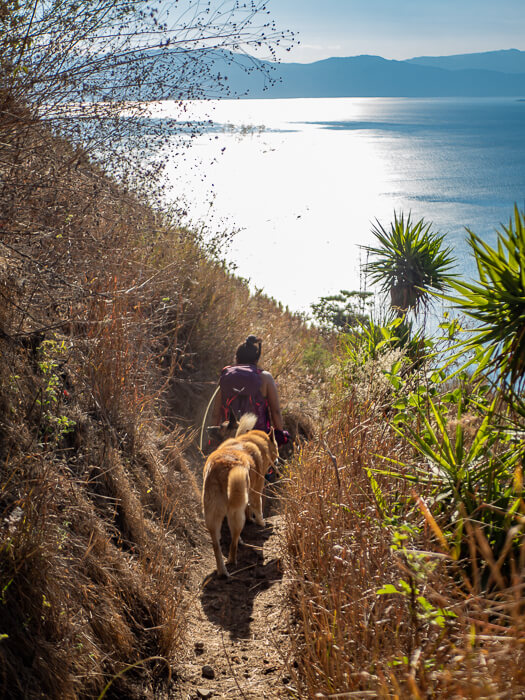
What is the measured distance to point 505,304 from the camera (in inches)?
159

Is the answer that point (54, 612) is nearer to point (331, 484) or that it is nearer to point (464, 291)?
point (331, 484)

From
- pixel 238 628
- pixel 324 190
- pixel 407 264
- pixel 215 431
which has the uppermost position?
pixel 324 190

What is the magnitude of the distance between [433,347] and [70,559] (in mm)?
4196

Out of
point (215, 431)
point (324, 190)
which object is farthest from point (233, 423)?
point (324, 190)

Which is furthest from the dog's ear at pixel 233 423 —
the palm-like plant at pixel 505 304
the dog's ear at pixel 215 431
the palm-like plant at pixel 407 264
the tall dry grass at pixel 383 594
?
the palm-like plant at pixel 407 264

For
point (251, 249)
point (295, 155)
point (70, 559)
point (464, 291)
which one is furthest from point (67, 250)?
point (295, 155)

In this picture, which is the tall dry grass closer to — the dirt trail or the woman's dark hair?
the dirt trail

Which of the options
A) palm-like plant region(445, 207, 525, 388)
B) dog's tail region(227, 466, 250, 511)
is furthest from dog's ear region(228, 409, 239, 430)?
palm-like plant region(445, 207, 525, 388)

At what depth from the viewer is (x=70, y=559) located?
302 cm

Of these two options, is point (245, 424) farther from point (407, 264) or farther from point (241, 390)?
point (407, 264)

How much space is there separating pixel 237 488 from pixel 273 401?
2222 millimetres

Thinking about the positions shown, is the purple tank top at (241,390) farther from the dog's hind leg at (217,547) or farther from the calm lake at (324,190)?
the calm lake at (324,190)

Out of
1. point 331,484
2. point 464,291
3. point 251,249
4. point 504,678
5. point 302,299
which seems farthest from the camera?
point 251,249

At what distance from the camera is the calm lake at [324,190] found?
13680mm
